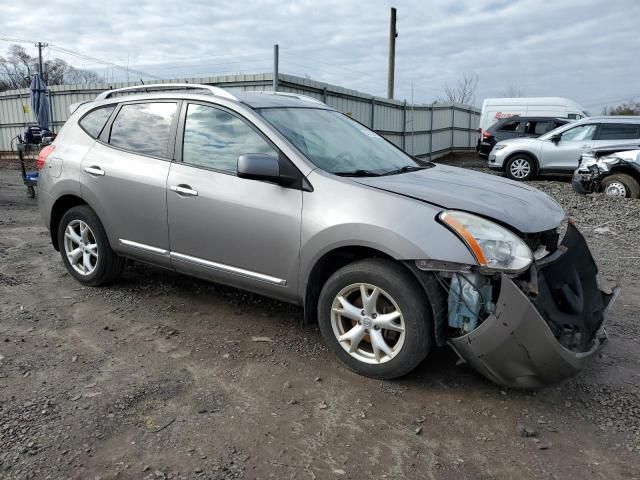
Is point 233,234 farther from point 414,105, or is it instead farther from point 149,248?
point 414,105

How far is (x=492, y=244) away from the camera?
9.42 feet

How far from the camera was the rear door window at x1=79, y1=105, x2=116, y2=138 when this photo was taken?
4684 mm

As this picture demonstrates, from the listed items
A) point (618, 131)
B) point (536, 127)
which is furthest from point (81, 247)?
point (536, 127)

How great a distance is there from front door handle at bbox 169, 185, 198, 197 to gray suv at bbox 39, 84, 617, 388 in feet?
0.04

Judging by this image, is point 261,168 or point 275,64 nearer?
point 261,168

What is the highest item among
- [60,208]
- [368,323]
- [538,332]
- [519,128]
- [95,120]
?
[519,128]

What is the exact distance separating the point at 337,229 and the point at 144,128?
82.4 inches

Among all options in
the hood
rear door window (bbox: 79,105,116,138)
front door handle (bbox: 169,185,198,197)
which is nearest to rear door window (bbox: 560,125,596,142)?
the hood

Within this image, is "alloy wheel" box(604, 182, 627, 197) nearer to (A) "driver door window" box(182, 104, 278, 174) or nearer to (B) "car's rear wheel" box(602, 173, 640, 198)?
(B) "car's rear wheel" box(602, 173, 640, 198)

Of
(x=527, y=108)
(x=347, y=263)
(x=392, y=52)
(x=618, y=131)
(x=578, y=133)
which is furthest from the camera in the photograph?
(x=392, y=52)

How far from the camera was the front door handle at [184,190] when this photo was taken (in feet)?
12.6

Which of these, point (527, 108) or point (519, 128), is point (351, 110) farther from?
point (527, 108)

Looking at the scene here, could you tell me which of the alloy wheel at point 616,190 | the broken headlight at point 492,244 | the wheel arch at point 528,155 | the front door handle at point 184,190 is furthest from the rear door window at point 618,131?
the front door handle at point 184,190

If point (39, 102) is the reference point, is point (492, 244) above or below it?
below
